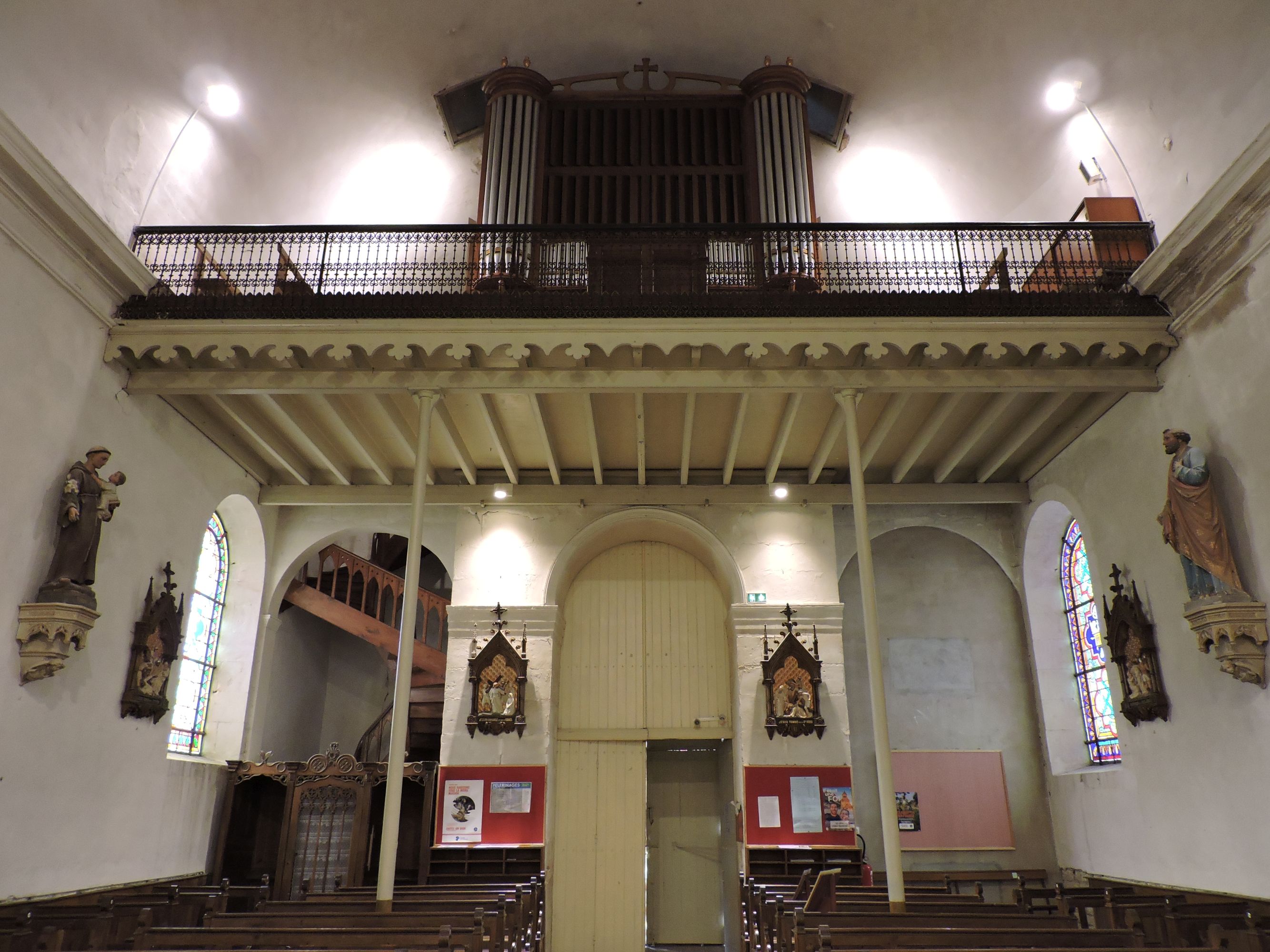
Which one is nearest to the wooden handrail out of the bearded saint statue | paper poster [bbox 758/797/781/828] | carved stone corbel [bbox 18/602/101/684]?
paper poster [bbox 758/797/781/828]

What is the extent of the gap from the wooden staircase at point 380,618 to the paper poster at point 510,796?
1607 mm

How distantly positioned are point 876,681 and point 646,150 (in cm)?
782

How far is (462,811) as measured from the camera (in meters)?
9.59

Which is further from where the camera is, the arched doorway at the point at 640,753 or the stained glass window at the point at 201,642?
the arched doorway at the point at 640,753

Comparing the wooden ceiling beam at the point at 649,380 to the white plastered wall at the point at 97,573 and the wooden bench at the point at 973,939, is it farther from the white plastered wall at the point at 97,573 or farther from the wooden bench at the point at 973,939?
the wooden bench at the point at 973,939

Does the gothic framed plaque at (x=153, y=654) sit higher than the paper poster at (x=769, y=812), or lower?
higher

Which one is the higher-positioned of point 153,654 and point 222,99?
point 222,99

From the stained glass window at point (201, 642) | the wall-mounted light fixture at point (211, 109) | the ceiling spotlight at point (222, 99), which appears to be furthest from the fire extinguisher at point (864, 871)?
the ceiling spotlight at point (222, 99)

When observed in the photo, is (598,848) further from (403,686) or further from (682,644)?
(403,686)

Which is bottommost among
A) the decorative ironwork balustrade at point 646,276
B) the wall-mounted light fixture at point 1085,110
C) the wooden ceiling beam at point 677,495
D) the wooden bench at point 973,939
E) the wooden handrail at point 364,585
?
the wooden bench at point 973,939

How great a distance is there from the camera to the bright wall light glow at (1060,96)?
905 cm

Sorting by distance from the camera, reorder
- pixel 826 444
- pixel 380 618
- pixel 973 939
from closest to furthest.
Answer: pixel 973 939 → pixel 826 444 → pixel 380 618

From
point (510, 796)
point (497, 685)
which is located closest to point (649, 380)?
point (497, 685)

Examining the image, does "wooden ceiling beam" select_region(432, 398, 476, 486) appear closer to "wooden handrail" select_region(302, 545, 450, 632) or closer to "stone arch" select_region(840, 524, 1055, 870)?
"wooden handrail" select_region(302, 545, 450, 632)
